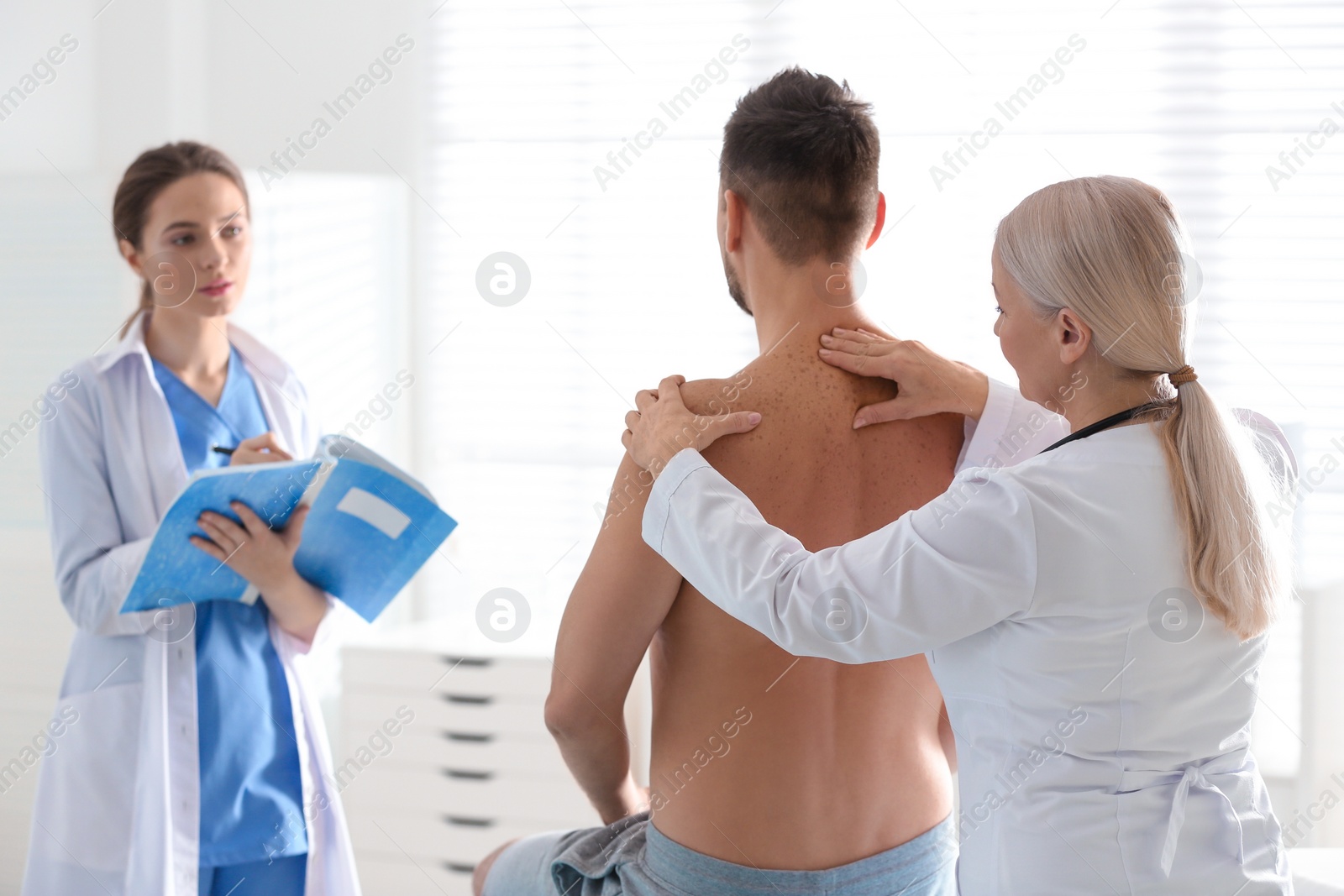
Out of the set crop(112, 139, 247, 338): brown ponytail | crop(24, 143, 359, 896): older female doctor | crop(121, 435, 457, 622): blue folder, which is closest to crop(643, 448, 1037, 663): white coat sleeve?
crop(121, 435, 457, 622): blue folder

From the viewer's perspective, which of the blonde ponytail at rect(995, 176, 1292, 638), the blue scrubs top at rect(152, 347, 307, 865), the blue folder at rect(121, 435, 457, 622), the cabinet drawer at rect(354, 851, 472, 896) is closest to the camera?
the blonde ponytail at rect(995, 176, 1292, 638)

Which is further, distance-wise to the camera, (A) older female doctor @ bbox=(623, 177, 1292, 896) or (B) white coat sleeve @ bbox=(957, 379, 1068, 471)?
(B) white coat sleeve @ bbox=(957, 379, 1068, 471)

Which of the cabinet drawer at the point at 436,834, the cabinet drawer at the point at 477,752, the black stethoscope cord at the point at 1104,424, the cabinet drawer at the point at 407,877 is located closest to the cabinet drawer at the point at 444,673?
the cabinet drawer at the point at 477,752

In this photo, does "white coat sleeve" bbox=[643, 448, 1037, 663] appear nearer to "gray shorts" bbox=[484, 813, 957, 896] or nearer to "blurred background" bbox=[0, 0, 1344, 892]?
"gray shorts" bbox=[484, 813, 957, 896]

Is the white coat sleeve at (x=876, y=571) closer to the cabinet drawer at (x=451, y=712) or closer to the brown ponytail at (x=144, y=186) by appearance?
the brown ponytail at (x=144, y=186)

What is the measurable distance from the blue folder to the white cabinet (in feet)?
3.16

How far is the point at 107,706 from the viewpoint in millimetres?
1677

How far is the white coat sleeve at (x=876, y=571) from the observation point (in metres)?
0.93

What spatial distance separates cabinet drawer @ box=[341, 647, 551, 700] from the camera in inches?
104

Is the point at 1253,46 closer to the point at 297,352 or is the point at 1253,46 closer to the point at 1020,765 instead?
the point at 1020,765

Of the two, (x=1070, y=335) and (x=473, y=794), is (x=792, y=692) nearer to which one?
(x=1070, y=335)

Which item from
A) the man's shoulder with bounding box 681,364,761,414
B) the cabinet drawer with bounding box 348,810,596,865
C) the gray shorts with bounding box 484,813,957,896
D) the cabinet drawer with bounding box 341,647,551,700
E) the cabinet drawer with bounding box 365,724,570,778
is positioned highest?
the man's shoulder with bounding box 681,364,761,414

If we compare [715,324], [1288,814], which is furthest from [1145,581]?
[715,324]

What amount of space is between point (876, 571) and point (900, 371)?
33cm
